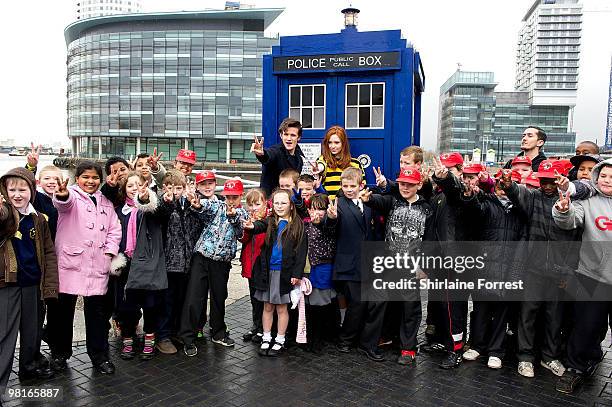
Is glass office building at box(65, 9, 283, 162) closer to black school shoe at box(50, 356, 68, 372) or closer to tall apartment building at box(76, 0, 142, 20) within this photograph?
black school shoe at box(50, 356, 68, 372)

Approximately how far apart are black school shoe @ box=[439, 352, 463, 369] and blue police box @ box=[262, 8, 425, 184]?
98.4 inches

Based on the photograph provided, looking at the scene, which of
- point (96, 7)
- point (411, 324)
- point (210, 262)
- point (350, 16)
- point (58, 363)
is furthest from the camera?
point (96, 7)

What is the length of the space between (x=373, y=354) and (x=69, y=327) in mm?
2920

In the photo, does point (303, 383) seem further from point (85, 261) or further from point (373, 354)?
point (85, 261)

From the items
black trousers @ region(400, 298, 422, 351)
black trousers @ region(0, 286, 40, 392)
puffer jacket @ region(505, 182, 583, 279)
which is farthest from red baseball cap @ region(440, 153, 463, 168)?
black trousers @ region(0, 286, 40, 392)

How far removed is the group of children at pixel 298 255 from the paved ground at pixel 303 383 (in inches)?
6.1

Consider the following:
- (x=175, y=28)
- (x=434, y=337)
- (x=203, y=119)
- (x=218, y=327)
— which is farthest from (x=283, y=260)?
(x=175, y=28)

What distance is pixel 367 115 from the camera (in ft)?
20.1

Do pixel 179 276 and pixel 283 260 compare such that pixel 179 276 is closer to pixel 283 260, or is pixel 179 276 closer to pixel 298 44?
pixel 283 260

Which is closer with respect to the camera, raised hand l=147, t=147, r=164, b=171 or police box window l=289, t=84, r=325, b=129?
raised hand l=147, t=147, r=164, b=171

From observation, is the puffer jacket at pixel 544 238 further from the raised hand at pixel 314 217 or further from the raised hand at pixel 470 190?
the raised hand at pixel 314 217

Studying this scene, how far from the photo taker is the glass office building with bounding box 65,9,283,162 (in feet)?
214

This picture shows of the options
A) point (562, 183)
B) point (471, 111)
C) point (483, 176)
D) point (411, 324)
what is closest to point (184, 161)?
point (411, 324)

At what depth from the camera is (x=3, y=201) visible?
11.5 feet
